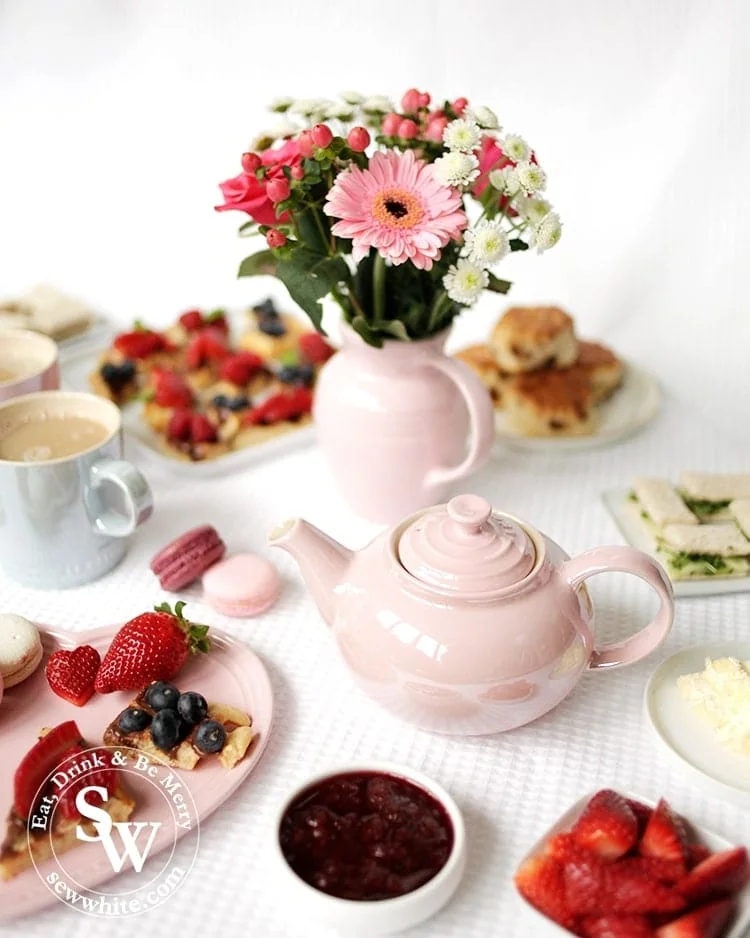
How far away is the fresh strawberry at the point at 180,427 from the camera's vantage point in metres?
1.63

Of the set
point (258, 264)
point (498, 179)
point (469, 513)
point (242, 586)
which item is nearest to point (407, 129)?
point (498, 179)

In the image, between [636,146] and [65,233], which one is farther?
[65,233]

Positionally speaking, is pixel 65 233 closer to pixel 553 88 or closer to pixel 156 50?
pixel 156 50

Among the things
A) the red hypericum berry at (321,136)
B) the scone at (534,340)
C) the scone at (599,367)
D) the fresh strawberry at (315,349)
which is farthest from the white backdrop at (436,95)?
the red hypericum berry at (321,136)

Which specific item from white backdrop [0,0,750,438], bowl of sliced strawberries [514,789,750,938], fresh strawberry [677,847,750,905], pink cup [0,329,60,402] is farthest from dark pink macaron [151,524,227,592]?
white backdrop [0,0,750,438]

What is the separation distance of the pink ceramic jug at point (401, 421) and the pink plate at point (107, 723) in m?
0.33

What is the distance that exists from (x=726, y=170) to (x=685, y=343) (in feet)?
1.06

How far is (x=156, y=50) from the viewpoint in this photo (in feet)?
6.79

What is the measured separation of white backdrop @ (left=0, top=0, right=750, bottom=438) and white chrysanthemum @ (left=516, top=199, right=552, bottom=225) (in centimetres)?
71

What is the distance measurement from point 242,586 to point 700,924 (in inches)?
25.8

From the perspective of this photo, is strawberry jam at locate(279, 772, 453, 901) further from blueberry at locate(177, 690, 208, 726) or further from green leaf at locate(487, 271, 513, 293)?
green leaf at locate(487, 271, 513, 293)

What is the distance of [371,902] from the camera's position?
2.84 feet

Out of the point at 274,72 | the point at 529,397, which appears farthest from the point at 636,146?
the point at 274,72

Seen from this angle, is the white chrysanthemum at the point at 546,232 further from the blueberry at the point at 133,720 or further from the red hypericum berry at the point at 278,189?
the blueberry at the point at 133,720
